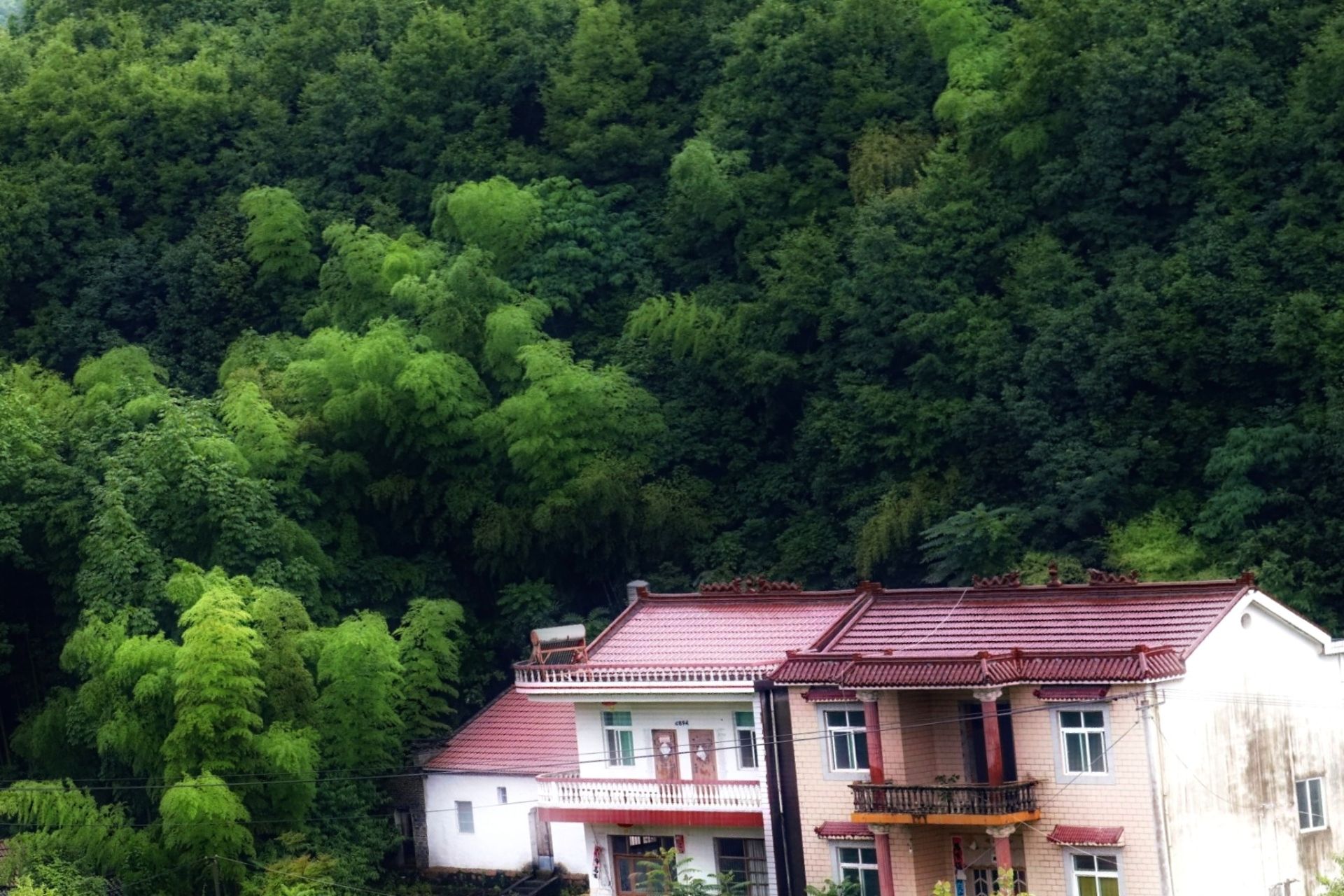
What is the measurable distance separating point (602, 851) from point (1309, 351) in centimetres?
1118

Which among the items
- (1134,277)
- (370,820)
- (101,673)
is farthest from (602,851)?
(1134,277)

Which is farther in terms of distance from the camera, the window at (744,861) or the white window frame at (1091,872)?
the window at (744,861)

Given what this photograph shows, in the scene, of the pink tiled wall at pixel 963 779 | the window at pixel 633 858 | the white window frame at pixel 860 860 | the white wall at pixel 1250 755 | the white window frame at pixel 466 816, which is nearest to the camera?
the pink tiled wall at pixel 963 779

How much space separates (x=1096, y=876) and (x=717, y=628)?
20.3ft

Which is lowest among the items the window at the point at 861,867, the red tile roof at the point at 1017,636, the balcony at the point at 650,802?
the window at the point at 861,867

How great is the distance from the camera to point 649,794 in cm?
2614

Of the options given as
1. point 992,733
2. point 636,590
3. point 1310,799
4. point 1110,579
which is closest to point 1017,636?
point 1110,579

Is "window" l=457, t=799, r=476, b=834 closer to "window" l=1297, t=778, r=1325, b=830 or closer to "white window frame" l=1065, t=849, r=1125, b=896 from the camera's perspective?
"white window frame" l=1065, t=849, r=1125, b=896

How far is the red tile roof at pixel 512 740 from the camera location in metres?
29.5

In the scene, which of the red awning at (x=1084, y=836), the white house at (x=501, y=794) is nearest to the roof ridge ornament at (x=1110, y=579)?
the red awning at (x=1084, y=836)

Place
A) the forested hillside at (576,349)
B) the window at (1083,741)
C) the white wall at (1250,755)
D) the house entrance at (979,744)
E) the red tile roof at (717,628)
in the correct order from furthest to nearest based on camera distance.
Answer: the forested hillside at (576,349) → the red tile roof at (717,628) → the house entrance at (979,744) → the window at (1083,741) → the white wall at (1250,755)

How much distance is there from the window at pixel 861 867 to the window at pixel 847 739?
2.84 feet

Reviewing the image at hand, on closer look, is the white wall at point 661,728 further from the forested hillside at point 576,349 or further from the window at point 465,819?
the forested hillside at point 576,349

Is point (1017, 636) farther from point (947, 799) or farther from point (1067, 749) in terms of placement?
point (947, 799)
